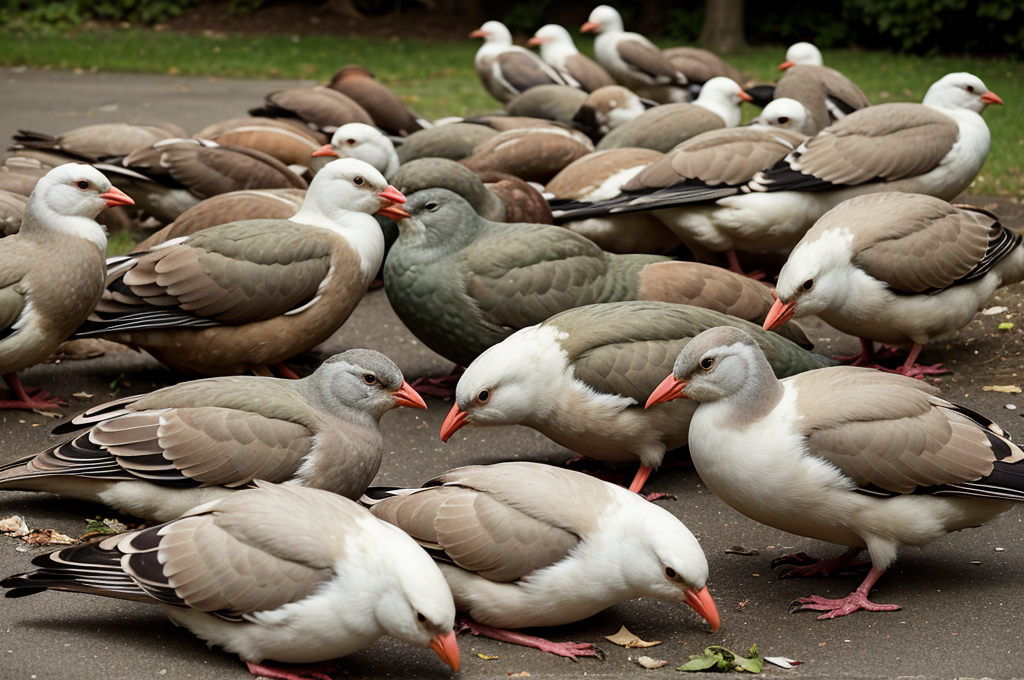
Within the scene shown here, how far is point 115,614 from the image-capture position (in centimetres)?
356

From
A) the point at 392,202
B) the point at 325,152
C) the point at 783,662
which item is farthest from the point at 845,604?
the point at 325,152

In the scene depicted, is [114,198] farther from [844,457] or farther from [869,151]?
[869,151]

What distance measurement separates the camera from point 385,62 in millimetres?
16297

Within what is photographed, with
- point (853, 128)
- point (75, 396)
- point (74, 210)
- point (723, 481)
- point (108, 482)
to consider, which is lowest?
point (75, 396)

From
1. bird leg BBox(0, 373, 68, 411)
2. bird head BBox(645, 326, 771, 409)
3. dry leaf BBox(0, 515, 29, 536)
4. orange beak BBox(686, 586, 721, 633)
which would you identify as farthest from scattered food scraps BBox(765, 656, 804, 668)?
bird leg BBox(0, 373, 68, 411)

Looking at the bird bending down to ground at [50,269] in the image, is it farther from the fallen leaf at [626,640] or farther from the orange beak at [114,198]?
the fallen leaf at [626,640]

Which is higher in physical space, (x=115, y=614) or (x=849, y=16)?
(x=849, y=16)

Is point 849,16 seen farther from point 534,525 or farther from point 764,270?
point 534,525

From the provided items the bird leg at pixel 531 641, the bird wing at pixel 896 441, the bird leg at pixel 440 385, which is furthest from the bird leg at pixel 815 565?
the bird leg at pixel 440 385

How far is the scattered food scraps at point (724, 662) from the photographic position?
3309 millimetres

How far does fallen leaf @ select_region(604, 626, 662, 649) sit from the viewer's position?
3520 millimetres

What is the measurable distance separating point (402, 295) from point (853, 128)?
289 centimetres

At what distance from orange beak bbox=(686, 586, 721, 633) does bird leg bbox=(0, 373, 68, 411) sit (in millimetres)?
3312

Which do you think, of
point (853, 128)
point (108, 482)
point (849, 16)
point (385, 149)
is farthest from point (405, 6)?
point (108, 482)
